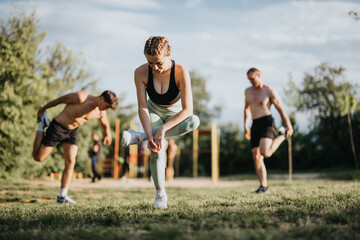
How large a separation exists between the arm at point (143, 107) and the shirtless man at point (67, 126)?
2.39 m

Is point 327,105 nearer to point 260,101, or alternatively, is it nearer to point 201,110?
point 201,110

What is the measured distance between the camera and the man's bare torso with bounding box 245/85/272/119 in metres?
6.63

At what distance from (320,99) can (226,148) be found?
29.8 ft

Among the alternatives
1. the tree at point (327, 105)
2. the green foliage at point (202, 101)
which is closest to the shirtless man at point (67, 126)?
the tree at point (327, 105)

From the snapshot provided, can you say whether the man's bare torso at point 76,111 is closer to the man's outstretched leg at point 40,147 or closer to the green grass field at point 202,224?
the man's outstretched leg at point 40,147

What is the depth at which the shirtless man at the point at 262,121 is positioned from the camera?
6461mm

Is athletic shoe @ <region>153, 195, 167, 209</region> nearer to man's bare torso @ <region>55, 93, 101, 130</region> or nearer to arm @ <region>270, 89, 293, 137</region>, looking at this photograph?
man's bare torso @ <region>55, 93, 101, 130</region>

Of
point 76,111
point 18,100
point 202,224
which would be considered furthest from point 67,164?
point 18,100

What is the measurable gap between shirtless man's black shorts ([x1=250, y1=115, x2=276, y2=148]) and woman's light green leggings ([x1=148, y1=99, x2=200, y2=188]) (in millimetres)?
3105

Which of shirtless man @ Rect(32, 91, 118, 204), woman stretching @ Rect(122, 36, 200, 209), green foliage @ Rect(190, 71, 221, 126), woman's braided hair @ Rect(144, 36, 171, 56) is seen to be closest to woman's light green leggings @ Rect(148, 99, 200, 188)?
woman stretching @ Rect(122, 36, 200, 209)

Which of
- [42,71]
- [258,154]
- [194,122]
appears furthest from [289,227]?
[42,71]

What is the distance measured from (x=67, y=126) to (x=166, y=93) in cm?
306

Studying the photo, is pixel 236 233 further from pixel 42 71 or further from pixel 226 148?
pixel 226 148

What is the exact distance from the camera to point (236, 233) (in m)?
2.32
